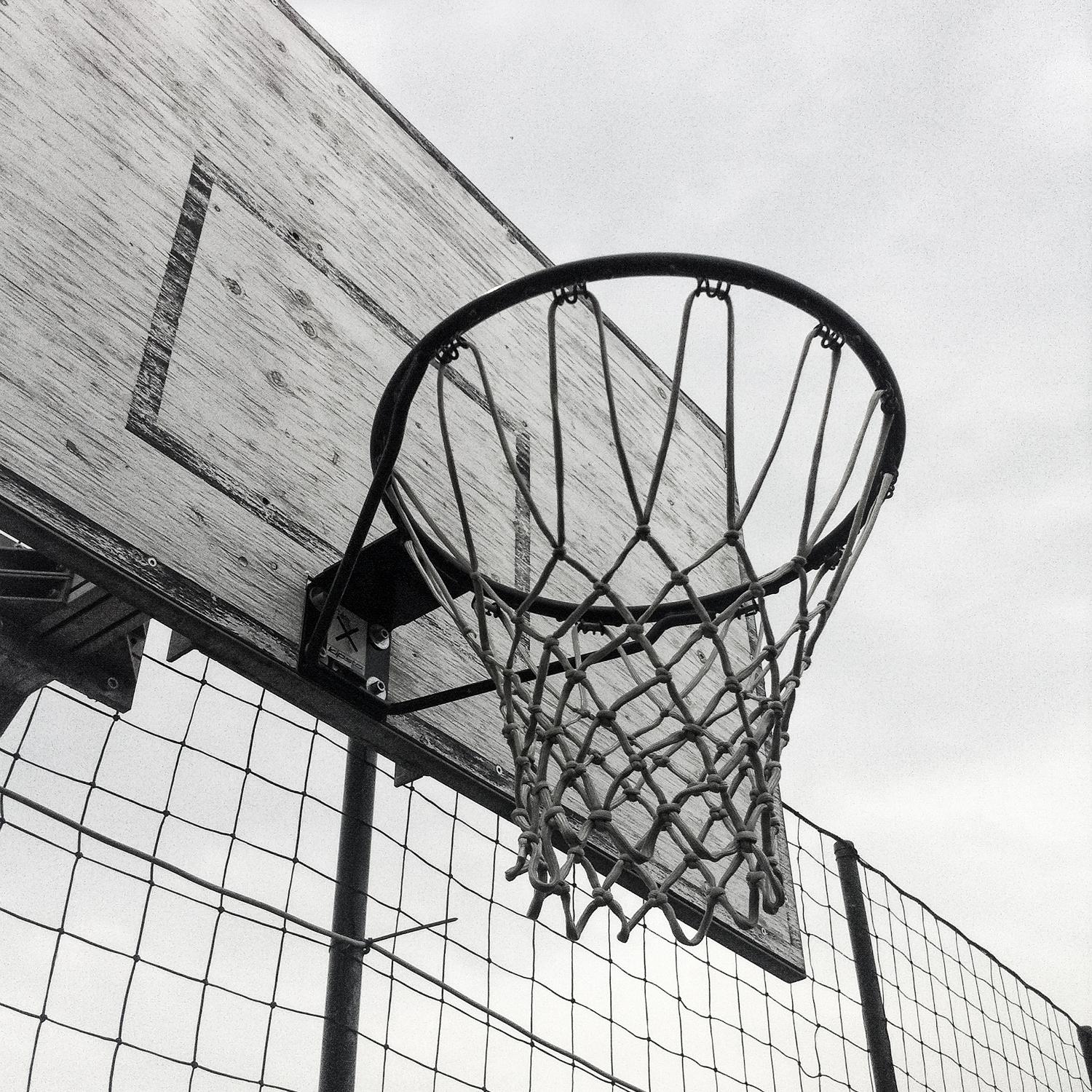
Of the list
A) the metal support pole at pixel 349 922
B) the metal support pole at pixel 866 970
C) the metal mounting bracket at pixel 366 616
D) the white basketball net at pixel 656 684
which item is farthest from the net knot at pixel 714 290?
the metal support pole at pixel 866 970

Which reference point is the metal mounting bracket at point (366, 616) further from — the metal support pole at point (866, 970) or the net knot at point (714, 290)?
the metal support pole at point (866, 970)

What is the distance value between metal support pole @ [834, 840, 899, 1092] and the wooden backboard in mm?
1268

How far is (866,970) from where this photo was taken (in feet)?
12.5

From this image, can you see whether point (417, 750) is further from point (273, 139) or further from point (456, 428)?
point (273, 139)

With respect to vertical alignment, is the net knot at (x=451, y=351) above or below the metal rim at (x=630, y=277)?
above

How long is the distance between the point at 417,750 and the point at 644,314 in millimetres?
1052

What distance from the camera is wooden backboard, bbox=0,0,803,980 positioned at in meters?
1.84

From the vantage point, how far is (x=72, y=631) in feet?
8.11

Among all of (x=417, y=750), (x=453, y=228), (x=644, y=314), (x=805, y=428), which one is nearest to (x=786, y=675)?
(x=805, y=428)

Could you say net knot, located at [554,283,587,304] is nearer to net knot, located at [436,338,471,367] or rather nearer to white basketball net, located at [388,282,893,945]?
white basketball net, located at [388,282,893,945]

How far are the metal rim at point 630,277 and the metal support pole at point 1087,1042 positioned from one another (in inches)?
173

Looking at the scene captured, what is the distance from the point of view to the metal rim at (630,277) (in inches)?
76.0

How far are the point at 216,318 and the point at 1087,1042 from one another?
5.40m

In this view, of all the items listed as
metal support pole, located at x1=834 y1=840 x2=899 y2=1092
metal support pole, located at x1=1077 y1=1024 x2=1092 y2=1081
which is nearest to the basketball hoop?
metal support pole, located at x1=834 y1=840 x2=899 y2=1092
